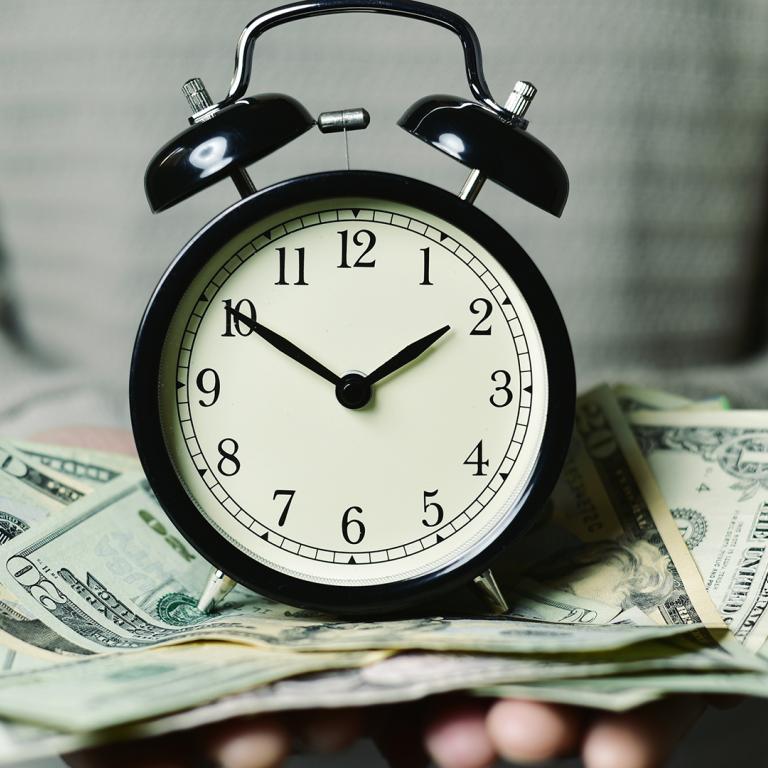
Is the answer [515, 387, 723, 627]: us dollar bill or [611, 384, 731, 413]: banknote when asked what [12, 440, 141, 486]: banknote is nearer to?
[515, 387, 723, 627]: us dollar bill

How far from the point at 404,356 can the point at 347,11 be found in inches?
13.6

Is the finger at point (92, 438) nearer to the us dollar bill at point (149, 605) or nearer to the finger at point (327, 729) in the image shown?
the us dollar bill at point (149, 605)

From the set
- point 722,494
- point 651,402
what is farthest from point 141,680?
point 651,402

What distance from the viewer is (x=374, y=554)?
105 cm

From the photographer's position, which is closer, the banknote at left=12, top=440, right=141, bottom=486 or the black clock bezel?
the black clock bezel

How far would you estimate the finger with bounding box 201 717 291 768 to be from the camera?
2.68 ft

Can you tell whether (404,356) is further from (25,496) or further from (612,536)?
(25,496)

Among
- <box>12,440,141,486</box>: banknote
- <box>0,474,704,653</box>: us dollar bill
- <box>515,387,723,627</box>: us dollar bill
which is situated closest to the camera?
<box>0,474,704,653</box>: us dollar bill

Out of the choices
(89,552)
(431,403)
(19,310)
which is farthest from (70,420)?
(431,403)

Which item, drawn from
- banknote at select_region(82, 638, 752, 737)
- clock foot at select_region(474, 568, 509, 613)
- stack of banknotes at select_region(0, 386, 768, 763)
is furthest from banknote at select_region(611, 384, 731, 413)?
banknote at select_region(82, 638, 752, 737)

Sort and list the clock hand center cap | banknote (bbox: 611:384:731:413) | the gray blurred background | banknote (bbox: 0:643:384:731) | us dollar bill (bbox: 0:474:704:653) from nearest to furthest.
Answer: banknote (bbox: 0:643:384:731) → us dollar bill (bbox: 0:474:704:653) → the clock hand center cap → banknote (bbox: 611:384:731:413) → the gray blurred background

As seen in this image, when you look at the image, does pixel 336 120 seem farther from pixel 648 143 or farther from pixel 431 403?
pixel 648 143

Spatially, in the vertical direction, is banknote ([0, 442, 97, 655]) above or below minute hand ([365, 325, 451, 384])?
below

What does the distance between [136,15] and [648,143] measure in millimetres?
892
